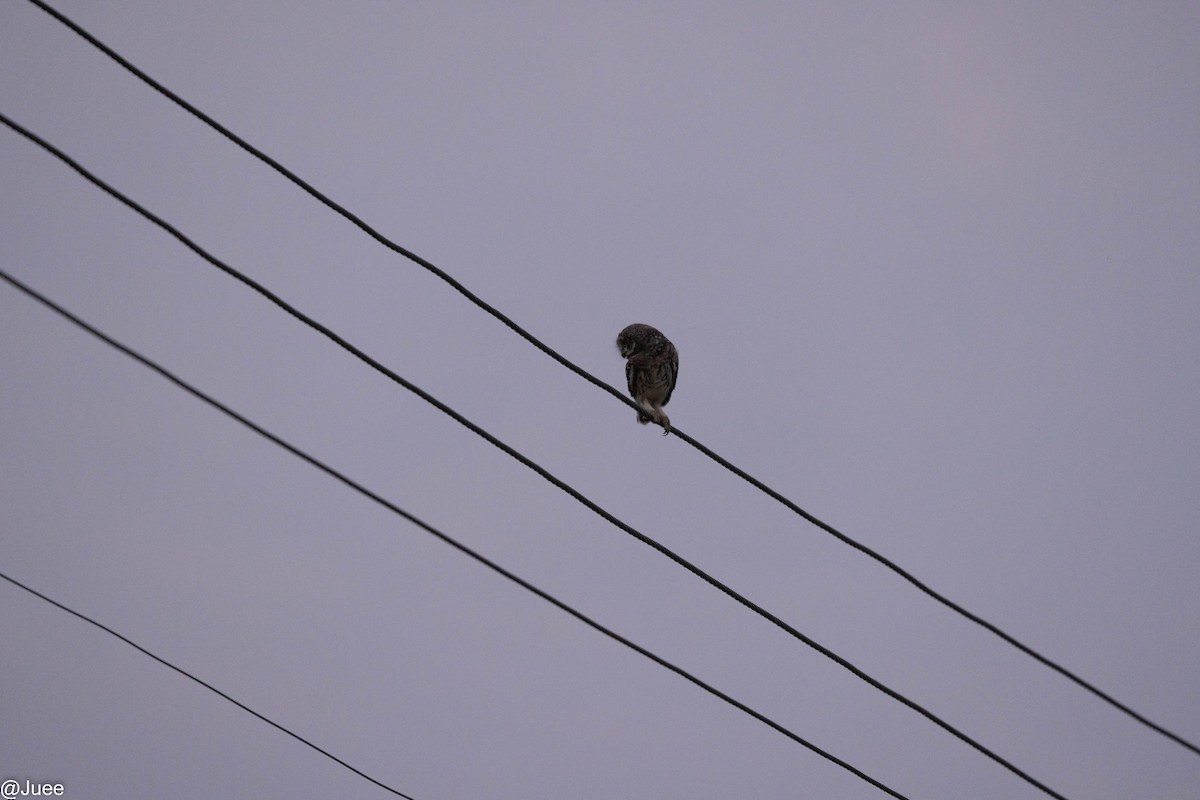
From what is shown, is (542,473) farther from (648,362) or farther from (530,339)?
(648,362)

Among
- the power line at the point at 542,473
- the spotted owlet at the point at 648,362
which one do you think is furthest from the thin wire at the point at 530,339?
the spotted owlet at the point at 648,362

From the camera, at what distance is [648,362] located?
12.2 m

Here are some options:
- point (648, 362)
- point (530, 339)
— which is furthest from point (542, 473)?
point (648, 362)

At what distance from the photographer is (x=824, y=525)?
5551 millimetres

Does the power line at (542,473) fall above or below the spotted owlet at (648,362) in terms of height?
below

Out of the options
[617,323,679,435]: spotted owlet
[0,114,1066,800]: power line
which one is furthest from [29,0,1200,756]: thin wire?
[617,323,679,435]: spotted owlet

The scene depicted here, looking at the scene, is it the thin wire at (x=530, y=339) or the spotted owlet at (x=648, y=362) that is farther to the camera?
the spotted owlet at (x=648, y=362)

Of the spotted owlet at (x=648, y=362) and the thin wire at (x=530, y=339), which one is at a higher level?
the spotted owlet at (x=648, y=362)

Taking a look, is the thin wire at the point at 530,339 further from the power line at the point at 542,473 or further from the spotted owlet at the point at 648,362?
the spotted owlet at the point at 648,362

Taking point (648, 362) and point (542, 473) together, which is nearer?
point (542, 473)

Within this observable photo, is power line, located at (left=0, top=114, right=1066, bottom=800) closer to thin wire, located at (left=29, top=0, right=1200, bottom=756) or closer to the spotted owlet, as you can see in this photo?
thin wire, located at (left=29, top=0, right=1200, bottom=756)

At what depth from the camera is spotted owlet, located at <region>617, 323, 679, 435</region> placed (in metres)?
12.0

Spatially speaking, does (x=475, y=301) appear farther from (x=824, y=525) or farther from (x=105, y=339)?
(x=824, y=525)

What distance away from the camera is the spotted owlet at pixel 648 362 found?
39.3ft
